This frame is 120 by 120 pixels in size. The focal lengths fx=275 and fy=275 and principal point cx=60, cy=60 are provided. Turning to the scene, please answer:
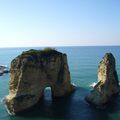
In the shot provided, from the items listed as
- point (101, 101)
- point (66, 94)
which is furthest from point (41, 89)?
point (101, 101)

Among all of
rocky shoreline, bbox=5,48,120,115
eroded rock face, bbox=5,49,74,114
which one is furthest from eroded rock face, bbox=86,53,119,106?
eroded rock face, bbox=5,49,74,114

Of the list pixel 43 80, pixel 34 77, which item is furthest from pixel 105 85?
pixel 34 77

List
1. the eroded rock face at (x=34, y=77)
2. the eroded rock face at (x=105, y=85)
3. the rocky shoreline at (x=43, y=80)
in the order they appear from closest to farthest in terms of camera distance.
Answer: the eroded rock face at (x=34, y=77)
the rocky shoreline at (x=43, y=80)
the eroded rock face at (x=105, y=85)

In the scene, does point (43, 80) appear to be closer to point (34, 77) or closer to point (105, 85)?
point (34, 77)

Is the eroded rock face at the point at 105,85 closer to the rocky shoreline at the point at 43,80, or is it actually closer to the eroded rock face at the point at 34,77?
the rocky shoreline at the point at 43,80

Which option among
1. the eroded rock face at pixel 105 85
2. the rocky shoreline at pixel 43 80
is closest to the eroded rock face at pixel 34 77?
the rocky shoreline at pixel 43 80

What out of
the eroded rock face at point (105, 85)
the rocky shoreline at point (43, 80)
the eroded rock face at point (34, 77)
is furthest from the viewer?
the eroded rock face at point (105, 85)

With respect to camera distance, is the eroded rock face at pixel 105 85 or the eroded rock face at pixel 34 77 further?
the eroded rock face at pixel 105 85
